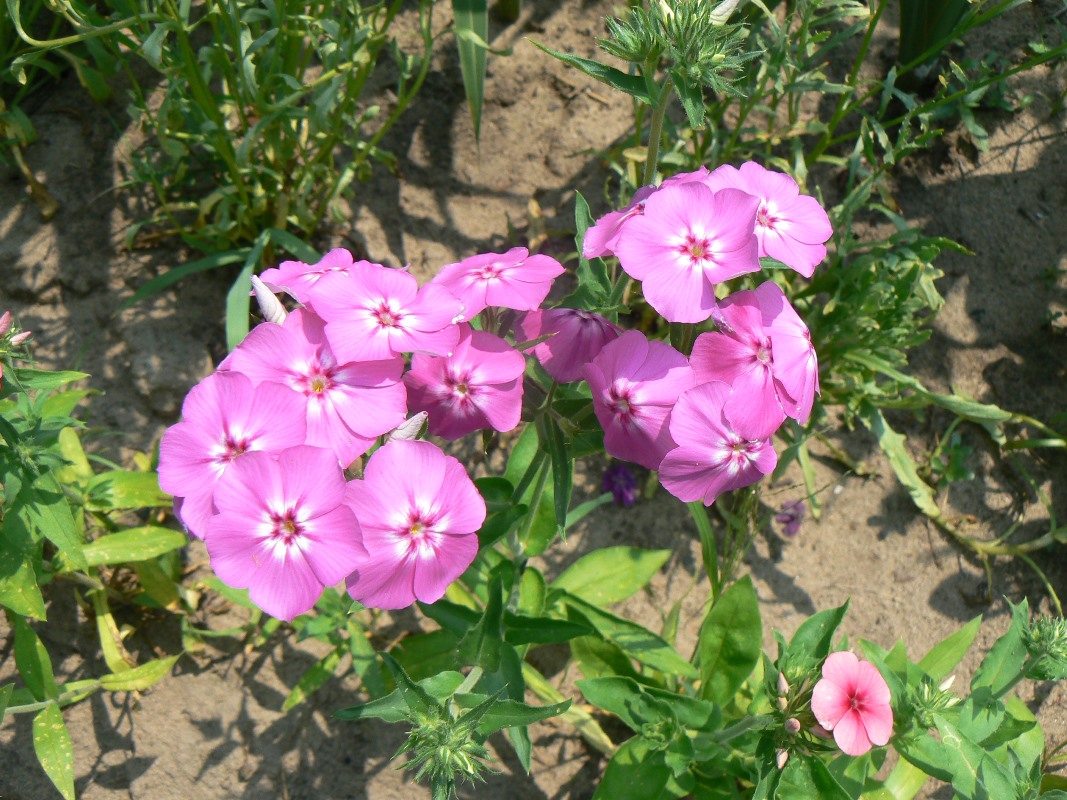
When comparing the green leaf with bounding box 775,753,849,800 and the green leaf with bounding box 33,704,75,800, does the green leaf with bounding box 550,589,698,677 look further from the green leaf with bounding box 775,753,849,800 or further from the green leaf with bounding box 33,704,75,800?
the green leaf with bounding box 33,704,75,800

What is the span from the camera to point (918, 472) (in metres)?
3.51

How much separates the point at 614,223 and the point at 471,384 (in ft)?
1.60

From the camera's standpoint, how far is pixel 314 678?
281 cm

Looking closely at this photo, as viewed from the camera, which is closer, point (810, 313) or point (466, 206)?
point (810, 313)

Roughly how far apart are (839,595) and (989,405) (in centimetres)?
94

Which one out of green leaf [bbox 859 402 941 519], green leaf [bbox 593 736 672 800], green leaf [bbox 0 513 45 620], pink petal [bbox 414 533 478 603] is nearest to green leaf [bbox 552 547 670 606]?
green leaf [bbox 593 736 672 800]

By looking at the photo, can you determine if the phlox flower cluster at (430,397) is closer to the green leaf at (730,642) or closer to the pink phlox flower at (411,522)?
the pink phlox flower at (411,522)

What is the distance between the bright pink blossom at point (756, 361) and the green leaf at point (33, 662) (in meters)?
2.07

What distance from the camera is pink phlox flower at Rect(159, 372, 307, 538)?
1710 millimetres

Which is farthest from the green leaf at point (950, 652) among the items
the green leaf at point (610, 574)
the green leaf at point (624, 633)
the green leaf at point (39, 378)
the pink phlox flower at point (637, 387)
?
the green leaf at point (39, 378)

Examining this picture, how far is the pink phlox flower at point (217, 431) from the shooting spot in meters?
1.71

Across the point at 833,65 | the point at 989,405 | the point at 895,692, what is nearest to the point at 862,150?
the point at 833,65

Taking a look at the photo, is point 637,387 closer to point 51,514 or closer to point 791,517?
point 51,514

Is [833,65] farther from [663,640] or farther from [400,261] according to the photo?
[663,640]
